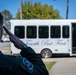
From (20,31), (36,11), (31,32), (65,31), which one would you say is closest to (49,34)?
(65,31)

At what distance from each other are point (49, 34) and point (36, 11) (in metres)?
33.2

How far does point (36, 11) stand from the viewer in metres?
54.0

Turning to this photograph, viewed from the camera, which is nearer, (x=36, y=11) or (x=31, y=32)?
(x=31, y=32)

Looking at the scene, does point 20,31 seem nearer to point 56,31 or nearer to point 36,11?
point 56,31

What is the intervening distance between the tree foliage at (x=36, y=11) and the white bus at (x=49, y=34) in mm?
26793

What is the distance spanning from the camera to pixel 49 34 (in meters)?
21.0

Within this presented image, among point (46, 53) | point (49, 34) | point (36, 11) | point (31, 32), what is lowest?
point (46, 53)

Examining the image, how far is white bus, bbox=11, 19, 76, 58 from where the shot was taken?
68.5 feet

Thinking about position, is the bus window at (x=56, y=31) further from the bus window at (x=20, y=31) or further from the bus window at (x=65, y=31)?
the bus window at (x=20, y=31)

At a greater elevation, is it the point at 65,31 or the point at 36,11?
the point at 36,11

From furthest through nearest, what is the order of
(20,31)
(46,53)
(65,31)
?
(20,31) < (65,31) < (46,53)

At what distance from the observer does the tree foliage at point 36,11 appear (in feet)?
163

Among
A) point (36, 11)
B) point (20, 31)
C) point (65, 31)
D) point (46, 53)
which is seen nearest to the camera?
point (46, 53)

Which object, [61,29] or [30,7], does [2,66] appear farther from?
[30,7]
